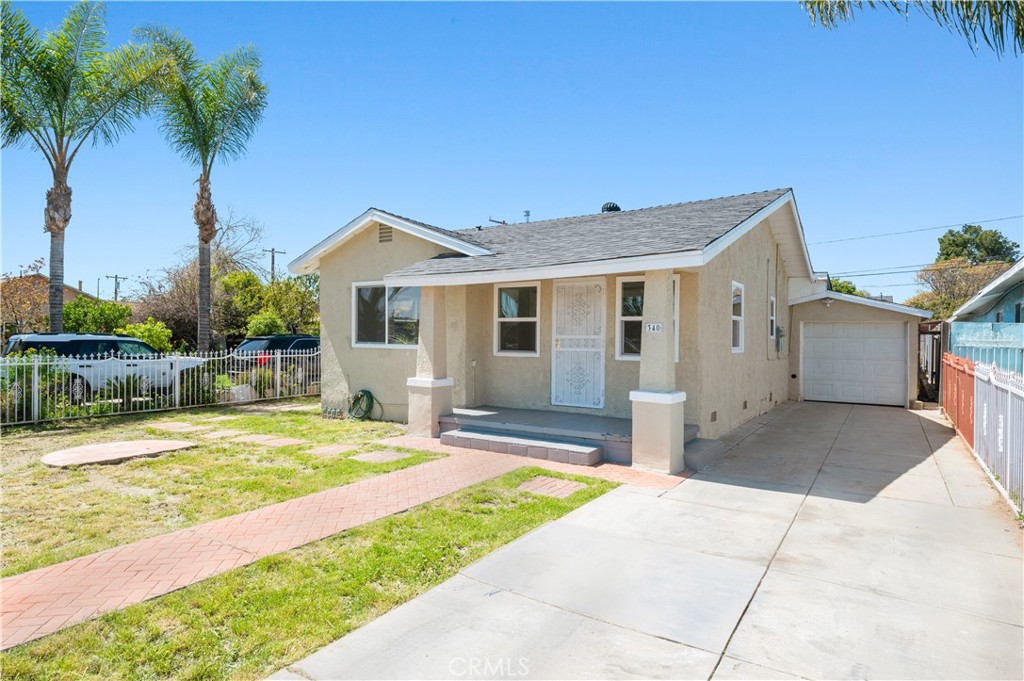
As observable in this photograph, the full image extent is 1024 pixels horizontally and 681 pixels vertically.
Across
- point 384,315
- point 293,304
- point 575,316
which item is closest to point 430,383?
point 384,315

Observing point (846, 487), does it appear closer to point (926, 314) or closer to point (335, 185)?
point (926, 314)

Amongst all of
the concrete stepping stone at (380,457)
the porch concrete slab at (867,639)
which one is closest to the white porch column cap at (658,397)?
the porch concrete slab at (867,639)

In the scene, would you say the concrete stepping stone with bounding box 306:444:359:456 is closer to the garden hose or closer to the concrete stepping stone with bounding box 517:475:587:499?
the garden hose

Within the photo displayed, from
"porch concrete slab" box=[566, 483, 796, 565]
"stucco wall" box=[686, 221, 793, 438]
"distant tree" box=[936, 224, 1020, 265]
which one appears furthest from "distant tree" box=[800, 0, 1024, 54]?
"distant tree" box=[936, 224, 1020, 265]

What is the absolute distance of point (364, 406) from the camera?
11758mm

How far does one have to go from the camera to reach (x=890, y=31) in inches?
395

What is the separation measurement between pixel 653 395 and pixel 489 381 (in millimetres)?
4473

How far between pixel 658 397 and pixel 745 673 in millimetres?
4554

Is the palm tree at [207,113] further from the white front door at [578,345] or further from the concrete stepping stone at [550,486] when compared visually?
the concrete stepping stone at [550,486]

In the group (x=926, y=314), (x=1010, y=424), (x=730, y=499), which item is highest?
(x=926, y=314)

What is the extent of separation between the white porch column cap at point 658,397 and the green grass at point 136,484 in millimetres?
3273

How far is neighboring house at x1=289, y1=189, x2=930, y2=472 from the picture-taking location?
24.7 feet

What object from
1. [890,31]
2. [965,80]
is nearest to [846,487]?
[890,31]

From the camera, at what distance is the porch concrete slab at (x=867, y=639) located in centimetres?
299
